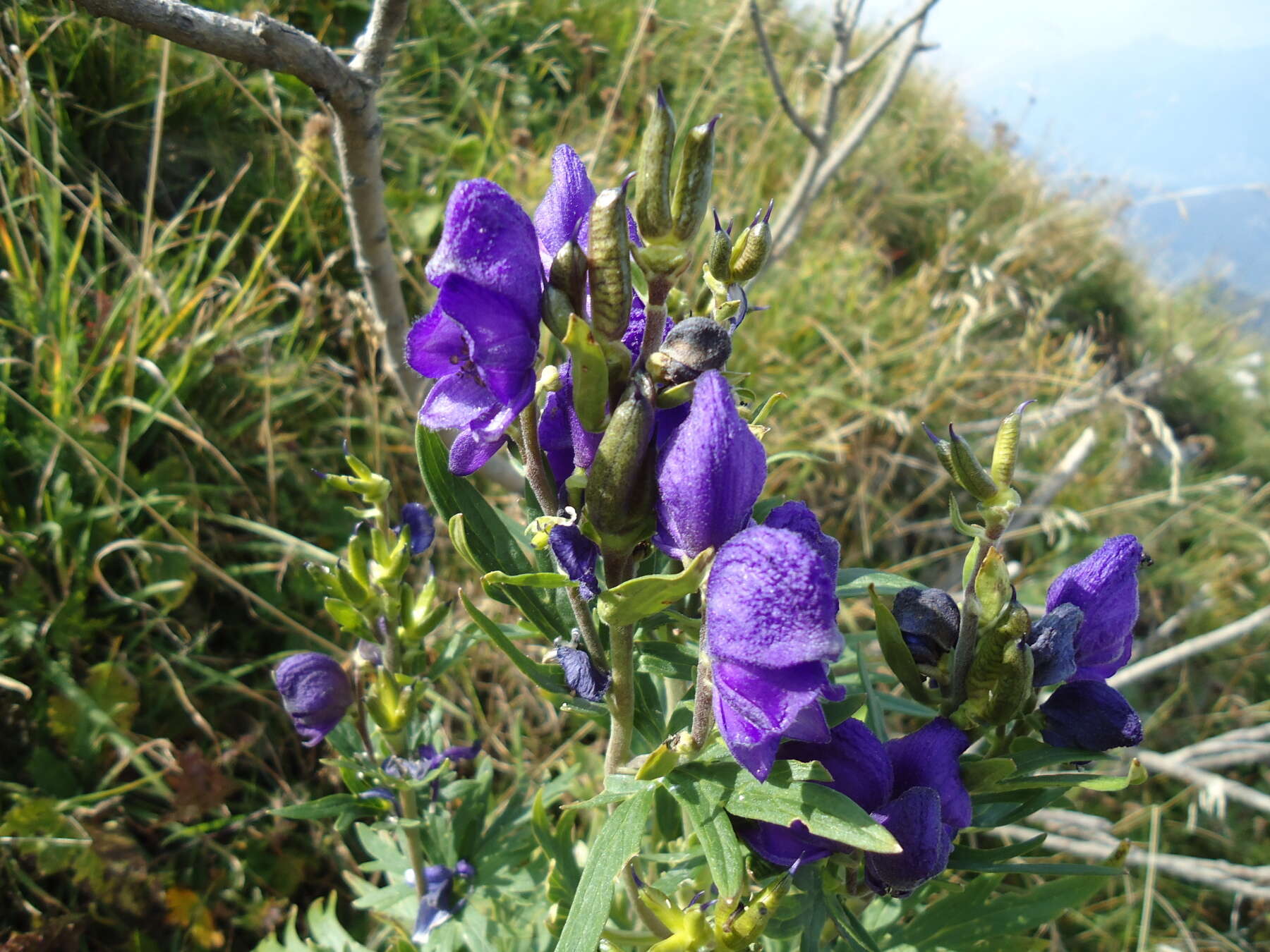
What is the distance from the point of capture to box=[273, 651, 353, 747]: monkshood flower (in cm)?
156

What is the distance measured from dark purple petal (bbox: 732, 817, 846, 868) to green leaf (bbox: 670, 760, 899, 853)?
0.12 metres

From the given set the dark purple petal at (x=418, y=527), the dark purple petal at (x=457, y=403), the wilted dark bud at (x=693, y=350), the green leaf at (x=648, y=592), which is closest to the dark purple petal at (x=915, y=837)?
the green leaf at (x=648, y=592)

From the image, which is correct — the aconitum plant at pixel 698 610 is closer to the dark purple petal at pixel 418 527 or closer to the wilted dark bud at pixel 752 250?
the wilted dark bud at pixel 752 250

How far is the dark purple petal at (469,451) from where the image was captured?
1014 mm

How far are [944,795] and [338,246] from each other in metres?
3.38

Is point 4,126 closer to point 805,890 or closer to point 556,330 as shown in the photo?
point 556,330

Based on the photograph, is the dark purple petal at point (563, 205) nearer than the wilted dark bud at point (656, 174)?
No

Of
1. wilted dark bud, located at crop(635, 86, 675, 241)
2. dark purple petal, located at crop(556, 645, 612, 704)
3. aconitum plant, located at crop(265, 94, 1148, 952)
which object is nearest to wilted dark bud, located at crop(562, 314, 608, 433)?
aconitum plant, located at crop(265, 94, 1148, 952)

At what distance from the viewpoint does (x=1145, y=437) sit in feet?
16.5

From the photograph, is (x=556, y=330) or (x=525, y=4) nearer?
(x=556, y=330)

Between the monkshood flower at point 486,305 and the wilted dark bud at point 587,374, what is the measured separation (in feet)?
0.25

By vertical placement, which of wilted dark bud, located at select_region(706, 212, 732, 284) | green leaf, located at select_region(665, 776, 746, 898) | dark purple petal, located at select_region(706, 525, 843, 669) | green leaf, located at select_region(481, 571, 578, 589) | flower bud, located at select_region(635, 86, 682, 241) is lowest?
green leaf, located at select_region(665, 776, 746, 898)

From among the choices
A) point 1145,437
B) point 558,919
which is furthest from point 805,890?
point 1145,437

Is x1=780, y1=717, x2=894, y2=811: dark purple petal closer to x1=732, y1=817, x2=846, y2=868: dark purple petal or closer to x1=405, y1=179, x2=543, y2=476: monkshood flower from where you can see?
x1=732, y1=817, x2=846, y2=868: dark purple petal
